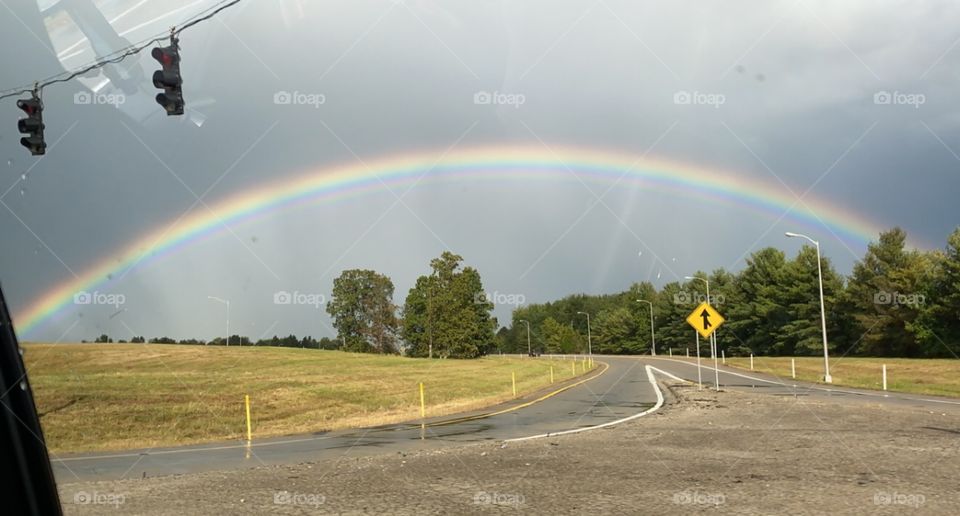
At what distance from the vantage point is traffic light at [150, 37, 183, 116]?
11828mm

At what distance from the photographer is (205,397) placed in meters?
31.9

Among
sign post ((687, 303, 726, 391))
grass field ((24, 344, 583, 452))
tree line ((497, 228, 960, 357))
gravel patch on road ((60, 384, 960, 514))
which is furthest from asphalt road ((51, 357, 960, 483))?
tree line ((497, 228, 960, 357))

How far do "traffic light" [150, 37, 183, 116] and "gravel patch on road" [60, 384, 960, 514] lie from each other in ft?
19.7

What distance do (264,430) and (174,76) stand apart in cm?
1298

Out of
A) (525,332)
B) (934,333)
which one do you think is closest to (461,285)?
(934,333)

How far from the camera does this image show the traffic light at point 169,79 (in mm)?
11828

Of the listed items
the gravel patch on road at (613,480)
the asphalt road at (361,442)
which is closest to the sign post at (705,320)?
the asphalt road at (361,442)

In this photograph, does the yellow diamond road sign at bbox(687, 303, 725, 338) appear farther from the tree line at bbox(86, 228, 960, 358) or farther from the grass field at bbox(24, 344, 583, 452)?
the tree line at bbox(86, 228, 960, 358)

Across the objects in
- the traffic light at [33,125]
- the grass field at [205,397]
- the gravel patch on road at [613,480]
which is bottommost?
the grass field at [205,397]

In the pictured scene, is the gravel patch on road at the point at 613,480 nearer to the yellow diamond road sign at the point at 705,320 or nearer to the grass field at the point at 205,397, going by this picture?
the grass field at the point at 205,397

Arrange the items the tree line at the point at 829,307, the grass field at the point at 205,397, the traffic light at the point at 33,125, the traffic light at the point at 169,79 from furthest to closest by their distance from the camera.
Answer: the tree line at the point at 829,307, the grass field at the point at 205,397, the traffic light at the point at 33,125, the traffic light at the point at 169,79

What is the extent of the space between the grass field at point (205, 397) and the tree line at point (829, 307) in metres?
43.4

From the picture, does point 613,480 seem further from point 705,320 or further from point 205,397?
point 205,397

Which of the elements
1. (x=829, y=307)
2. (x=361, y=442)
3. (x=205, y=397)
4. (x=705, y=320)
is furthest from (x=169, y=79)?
(x=829, y=307)
